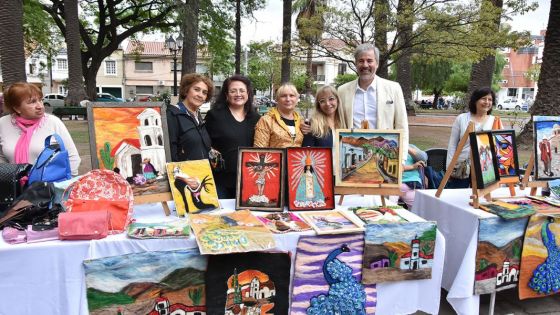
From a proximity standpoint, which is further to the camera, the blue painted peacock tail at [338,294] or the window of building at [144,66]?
the window of building at [144,66]

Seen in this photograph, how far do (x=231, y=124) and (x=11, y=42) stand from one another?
7140 mm

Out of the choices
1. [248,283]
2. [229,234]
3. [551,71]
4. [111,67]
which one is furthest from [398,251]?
[111,67]

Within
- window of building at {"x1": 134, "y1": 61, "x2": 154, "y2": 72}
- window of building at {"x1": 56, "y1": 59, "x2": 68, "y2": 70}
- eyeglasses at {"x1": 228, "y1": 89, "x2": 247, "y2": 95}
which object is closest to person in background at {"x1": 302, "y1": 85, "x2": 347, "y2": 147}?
eyeglasses at {"x1": 228, "y1": 89, "x2": 247, "y2": 95}

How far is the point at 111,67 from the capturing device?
145ft

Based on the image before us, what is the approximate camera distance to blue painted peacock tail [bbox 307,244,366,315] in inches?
88.7

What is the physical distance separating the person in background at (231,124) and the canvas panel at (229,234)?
63 centimetres

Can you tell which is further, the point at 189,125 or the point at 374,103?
the point at 374,103

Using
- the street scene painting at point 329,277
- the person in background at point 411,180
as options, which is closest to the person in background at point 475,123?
the person in background at point 411,180

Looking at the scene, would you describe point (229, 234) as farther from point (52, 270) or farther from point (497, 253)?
point (497, 253)

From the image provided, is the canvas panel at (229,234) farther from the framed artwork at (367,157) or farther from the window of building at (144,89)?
the window of building at (144,89)

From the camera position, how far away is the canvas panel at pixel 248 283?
2068 millimetres

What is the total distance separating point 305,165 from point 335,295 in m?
0.84

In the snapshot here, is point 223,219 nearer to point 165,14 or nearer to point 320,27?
point 320,27

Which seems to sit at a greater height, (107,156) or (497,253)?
(107,156)
